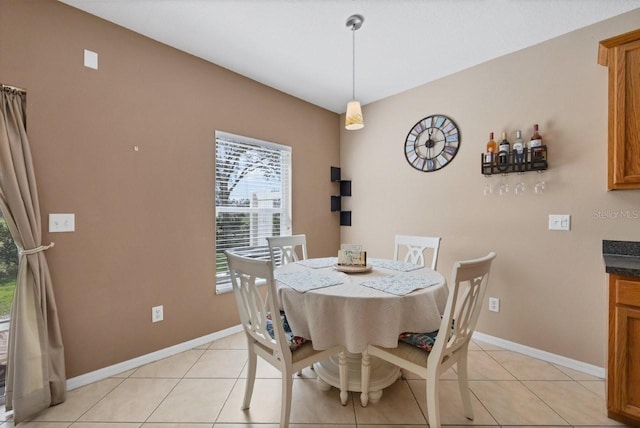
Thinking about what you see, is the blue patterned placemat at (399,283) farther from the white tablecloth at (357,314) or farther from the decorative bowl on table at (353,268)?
the decorative bowl on table at (353,268)

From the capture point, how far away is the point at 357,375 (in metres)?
1.84

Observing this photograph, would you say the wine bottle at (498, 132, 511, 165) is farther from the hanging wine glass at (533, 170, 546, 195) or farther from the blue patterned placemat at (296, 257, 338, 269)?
the blue patterned placemat at (296, 257, 338, 269)

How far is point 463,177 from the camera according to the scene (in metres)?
2.73

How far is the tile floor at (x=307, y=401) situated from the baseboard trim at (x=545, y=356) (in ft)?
0.20

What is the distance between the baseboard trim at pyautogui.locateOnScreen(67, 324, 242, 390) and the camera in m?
1.94

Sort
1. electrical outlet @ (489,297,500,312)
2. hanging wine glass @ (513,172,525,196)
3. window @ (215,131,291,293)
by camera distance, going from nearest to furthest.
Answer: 1. hanging wine glass @ (513,172,525,196)
2. electrical outlet @ (489,297,500,312)
3. window @ (215,131,291,293)

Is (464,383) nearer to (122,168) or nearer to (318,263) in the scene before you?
(318,263)

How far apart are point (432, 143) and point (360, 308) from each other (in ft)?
7.02

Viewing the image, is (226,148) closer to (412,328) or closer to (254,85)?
(254,85)

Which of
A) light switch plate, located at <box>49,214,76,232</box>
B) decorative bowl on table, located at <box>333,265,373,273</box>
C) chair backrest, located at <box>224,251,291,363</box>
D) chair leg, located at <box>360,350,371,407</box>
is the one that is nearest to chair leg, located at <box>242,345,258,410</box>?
chair backrest, located at <box>224,251,291,363</box>

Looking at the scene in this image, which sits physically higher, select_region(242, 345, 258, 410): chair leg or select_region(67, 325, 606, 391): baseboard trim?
select_region(242, 345, 258, 410): chair leg

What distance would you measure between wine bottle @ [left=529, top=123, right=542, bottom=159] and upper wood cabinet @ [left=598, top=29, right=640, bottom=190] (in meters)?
0.44

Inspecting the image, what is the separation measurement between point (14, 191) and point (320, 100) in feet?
9.26

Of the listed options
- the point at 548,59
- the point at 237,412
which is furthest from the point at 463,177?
the point at 237,412
